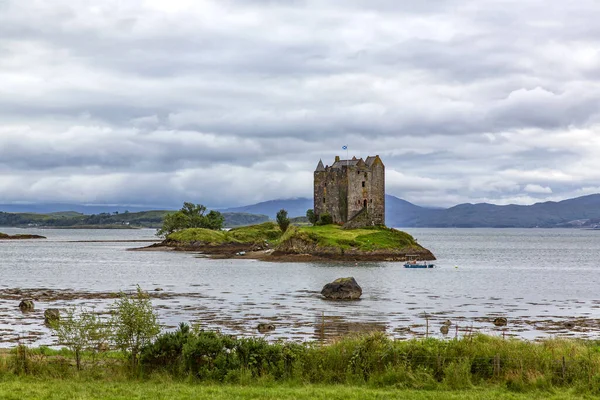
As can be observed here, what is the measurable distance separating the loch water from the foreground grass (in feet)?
36.5

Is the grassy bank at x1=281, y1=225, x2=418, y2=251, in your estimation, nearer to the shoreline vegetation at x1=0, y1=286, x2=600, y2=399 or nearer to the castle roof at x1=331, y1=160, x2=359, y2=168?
the castle roof at x1=331, y1=160, x2=359, y2=168

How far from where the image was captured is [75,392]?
25.4 meters

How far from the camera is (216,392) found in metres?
25.7

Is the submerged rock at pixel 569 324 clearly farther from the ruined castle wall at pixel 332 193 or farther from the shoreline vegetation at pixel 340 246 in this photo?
the ruined castle wall at pixel 332 193

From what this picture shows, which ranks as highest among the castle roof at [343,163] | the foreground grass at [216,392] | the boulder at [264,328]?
the castle roof at [343,163]

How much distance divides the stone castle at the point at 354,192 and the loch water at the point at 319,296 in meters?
27.3

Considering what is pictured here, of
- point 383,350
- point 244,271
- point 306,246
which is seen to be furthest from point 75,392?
point 306,246

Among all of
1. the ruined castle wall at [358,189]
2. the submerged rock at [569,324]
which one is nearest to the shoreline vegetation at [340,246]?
the ruined castle wall at [358,189]

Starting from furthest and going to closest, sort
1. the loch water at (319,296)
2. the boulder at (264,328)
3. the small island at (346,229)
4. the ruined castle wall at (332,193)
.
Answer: the ruined castle wall at (332,193), the small island at (346,229), the loch water at (319,296), the boulder at (264,328)

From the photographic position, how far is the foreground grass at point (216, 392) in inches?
Answer: 977

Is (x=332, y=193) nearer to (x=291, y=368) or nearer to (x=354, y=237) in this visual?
(x=354, y=237)

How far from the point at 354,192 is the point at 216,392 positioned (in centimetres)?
13591

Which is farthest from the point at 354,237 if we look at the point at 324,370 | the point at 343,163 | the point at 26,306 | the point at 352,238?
the point at 324,370

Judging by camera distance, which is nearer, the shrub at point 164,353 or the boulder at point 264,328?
the shrub at point 164,353
